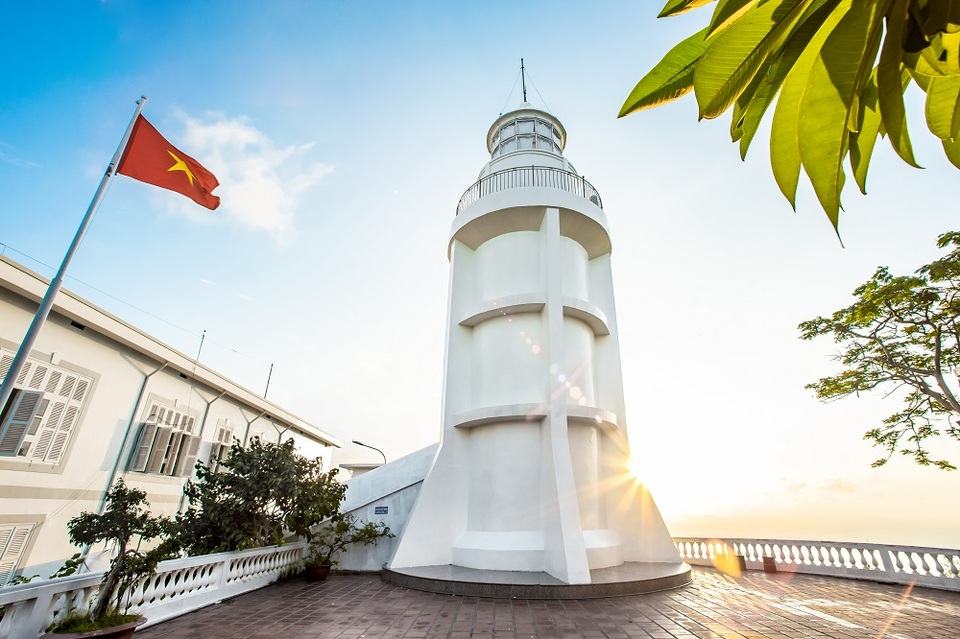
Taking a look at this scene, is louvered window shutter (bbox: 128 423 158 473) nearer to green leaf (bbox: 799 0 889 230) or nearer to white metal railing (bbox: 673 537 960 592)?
green leaf (bbox: 799 0 889 230)

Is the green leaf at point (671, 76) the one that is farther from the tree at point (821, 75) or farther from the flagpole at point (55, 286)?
the flagpole at point (55, 286)

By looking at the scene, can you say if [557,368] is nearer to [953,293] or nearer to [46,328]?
[953,293]

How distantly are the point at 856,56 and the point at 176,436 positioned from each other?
576 inches

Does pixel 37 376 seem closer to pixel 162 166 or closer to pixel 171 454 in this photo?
pixel 171 454

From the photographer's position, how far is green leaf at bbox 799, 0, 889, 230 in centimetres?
67

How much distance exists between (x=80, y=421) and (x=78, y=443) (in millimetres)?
454

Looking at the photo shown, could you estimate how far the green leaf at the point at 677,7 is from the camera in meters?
0.84

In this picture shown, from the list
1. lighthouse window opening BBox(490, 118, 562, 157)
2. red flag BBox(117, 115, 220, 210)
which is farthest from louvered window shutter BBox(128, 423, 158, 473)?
lighthouse window opening BBox(490, 118, 562, 157)

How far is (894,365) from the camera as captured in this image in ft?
32.8

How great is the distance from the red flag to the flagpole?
0.09 m

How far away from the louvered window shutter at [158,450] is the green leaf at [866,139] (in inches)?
545

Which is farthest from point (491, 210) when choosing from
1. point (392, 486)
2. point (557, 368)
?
point (392, 486)

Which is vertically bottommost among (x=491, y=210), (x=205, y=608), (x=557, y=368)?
(x=205, y=608)

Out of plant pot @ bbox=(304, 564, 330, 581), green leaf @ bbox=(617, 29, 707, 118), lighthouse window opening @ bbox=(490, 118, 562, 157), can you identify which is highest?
lighthouse window opening @ bbox=(490, 118, 562, 157)
